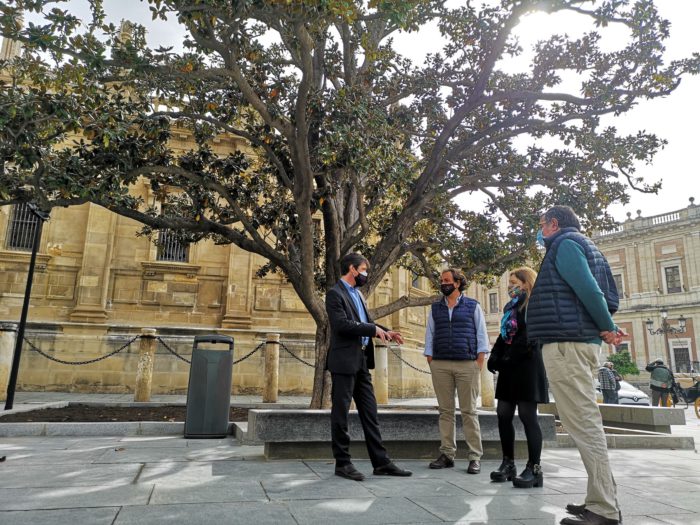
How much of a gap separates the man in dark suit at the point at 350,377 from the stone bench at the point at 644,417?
6.29m

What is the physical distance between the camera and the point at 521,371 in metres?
4.41

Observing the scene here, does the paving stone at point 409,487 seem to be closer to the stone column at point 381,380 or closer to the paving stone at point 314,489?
the paving stone at point 314,489

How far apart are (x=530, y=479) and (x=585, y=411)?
1.14 m

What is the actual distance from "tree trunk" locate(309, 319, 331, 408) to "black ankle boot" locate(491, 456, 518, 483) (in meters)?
3.92

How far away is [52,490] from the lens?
3.57 m

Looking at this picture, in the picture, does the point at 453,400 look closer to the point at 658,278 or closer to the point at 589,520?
the point at 589,520

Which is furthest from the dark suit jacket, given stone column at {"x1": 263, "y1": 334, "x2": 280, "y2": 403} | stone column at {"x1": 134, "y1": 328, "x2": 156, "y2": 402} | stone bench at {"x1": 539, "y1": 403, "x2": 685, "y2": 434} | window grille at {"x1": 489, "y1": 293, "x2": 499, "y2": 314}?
window grille at {"x1": 489, "y1": 293, "x2": 499, "y2": 314}

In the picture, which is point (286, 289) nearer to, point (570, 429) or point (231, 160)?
point (231, 160)

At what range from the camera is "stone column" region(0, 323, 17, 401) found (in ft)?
31.9

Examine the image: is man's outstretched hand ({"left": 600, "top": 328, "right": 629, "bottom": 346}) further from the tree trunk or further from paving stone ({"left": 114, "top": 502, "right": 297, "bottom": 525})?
the tree trunk

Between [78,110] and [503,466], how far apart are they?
6.95 metres

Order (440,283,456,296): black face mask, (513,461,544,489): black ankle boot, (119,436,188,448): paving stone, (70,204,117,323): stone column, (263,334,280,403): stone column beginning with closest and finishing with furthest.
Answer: (513,461,544,489): black ankle boot < (440,283,456,296): black face mask < (119,436,188,448): paving stone < (263,334,280,403): stone column < (70,204,117,323): stone column

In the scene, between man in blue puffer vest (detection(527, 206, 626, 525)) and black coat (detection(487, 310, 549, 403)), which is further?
black coat (detection(487, 310, 549, 403))

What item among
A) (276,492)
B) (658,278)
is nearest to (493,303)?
(658,278)
